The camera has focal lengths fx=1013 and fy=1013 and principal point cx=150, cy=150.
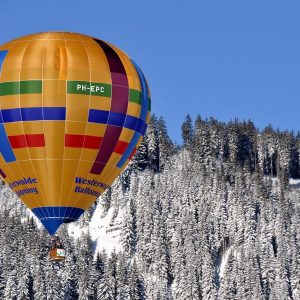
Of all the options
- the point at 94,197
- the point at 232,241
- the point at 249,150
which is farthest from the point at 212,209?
the point at 94,197

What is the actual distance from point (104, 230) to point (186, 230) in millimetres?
15588

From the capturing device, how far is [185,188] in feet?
548

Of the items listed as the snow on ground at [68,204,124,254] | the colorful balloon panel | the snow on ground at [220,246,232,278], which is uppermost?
the snow on ground at [68,204,124,254]

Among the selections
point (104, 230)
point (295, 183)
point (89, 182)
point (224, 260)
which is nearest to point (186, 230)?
point (224, 260)

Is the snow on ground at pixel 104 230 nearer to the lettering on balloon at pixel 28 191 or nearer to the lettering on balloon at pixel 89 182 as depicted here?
the lettering on balloon at pixel 89 182

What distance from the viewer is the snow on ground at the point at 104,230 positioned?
509 ft

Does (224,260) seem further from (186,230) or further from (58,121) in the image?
(58,121)

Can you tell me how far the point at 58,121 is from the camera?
5634 centimetres

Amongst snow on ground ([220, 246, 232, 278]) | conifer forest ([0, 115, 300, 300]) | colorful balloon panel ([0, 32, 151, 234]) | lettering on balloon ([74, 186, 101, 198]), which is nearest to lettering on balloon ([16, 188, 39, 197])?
colorful balloon panel ([0, 32, 151, 234])

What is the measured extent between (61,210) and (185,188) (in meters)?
111

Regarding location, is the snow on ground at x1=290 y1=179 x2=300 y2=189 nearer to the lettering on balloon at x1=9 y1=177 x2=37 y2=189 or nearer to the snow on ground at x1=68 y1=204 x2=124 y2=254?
Result: the snow on ground at x1=68 y1=204 x2=124 y2=254

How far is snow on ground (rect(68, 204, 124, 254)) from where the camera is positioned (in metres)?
155

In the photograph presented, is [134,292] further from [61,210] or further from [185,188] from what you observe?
[61,210]

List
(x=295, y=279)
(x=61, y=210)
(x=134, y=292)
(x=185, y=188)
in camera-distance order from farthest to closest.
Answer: (x=185, y=188) < (x=295, y=279) < (x=134, y=292) < (x=61, y=210)
